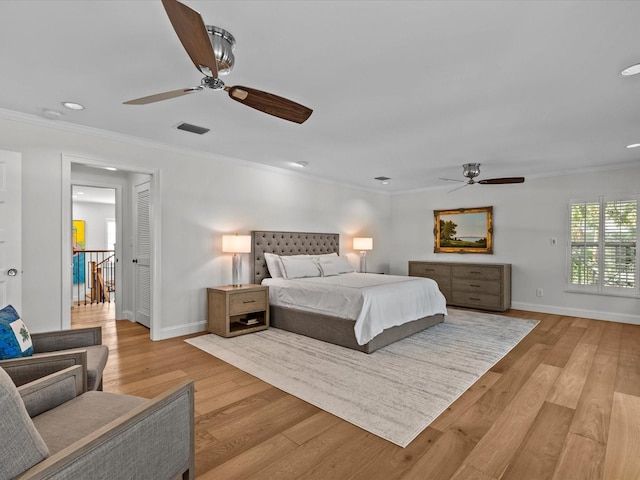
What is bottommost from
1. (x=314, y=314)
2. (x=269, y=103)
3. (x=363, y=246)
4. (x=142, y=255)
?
(x=314, y=314)

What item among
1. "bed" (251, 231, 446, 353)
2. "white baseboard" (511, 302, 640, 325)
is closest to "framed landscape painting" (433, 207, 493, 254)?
"white baseboard" (511, 302, 640, 325)

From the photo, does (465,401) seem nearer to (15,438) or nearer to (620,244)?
(15,438)

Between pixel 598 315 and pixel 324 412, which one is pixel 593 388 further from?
pixel 598 315

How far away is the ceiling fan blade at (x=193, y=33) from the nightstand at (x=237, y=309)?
119 inches

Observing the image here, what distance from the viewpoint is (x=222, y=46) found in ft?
6.64

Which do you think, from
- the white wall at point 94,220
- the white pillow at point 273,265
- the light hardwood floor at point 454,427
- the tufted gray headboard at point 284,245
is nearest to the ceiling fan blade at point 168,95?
the light hardwood floor at point 454,427

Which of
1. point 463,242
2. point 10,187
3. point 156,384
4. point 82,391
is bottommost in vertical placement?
point 156,384

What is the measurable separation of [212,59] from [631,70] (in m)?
2.80

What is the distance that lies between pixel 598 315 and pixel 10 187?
7738 mm

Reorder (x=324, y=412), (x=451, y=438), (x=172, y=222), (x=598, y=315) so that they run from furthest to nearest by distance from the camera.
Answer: (x=598, y=315)
(x=172, y=222)
(x=324, y=412)
(x=451, y=438)

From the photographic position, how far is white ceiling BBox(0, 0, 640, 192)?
1837 millimetres

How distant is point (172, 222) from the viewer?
14.4 feet

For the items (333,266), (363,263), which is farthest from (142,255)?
(363,263)

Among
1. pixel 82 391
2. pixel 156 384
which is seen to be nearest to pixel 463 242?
pixel 156 384
